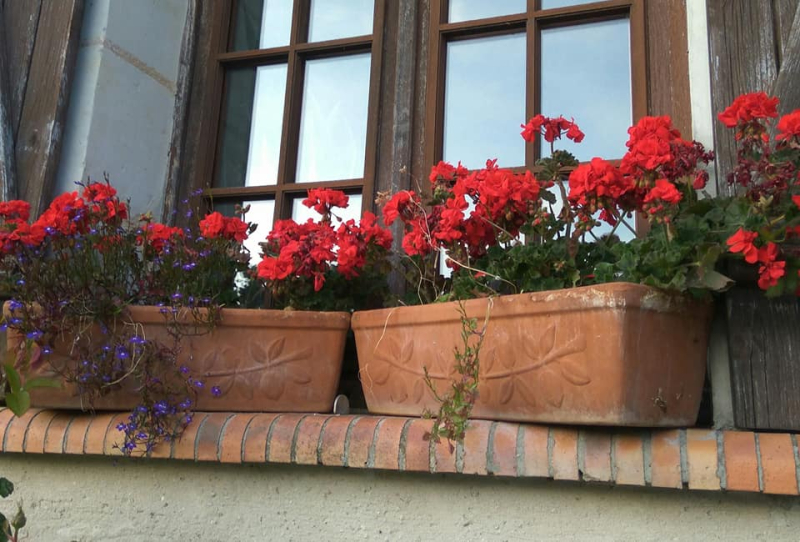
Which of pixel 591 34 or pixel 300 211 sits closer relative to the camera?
pixel 591 34

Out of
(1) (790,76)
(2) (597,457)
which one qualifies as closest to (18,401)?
(2) (597,457)

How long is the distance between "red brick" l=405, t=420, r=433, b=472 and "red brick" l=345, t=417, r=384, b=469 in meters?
0.10

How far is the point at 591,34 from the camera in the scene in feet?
8.35

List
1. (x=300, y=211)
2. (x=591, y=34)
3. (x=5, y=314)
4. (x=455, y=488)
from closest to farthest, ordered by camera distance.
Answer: (x=455, y=488)
(x=5, y=314)
(x=591, y=34)
(x=300, y=211)

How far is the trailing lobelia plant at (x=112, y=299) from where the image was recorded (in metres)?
1.98

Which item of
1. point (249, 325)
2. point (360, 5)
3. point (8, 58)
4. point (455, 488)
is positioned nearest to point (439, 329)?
point (455, 488)

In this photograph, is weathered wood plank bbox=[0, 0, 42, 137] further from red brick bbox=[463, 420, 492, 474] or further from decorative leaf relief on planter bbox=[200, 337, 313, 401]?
red brick bbox=[463, 420, 492, 474]

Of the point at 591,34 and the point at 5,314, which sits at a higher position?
the point at 591,34

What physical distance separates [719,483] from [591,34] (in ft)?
5.25

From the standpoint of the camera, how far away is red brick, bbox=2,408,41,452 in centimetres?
210

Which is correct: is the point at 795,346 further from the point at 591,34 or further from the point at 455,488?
the point at 591,34

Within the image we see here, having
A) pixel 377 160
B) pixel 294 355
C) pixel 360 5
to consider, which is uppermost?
pixel 360 5

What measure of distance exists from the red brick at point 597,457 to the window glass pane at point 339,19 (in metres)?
1.82

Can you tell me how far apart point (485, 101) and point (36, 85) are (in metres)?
1.56
